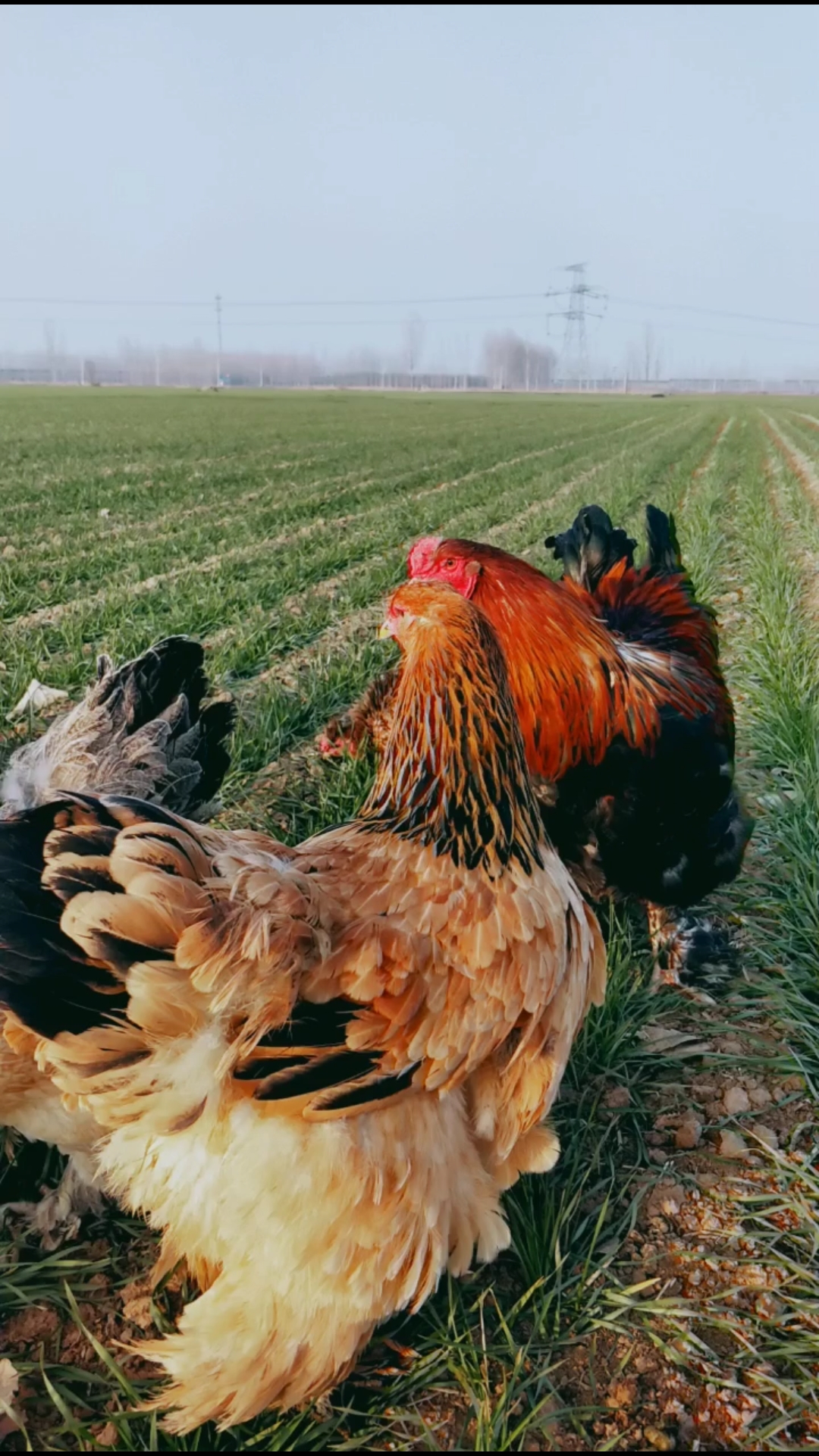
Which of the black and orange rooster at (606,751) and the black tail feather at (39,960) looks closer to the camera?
the black tail feather at (39,960)

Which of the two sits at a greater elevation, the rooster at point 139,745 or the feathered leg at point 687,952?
the rooster at point 139,745

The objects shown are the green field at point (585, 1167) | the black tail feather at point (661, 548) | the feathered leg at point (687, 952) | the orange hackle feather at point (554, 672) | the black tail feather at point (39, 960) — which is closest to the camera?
the black tail feather at point (39, 960)

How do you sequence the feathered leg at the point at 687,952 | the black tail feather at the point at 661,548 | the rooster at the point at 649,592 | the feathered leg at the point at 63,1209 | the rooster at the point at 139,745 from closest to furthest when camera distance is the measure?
1. the feathered leg at the point at 63,1209
2. the rooster at the point at 139,745
3. the feathered leg at the point at 687,952
4. the rooster at the point at 649,592
5. the black tail feather at the point at 661,548

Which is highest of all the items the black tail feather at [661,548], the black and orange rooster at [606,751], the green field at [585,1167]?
the black tail feather at [661,548]

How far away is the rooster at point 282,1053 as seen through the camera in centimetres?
142

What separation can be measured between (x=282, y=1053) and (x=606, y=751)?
5.39ft

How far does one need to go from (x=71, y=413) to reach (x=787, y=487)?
25139mm

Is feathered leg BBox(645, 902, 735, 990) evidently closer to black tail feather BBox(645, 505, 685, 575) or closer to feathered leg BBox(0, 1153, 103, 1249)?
black tail feather BBox(645, 505, 685, 575)

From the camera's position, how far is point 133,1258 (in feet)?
6.43

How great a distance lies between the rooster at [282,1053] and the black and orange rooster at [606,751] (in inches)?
41.3

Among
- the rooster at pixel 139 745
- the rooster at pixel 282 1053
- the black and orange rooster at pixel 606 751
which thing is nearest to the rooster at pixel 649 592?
the black and orange rooster at pixel 606 751

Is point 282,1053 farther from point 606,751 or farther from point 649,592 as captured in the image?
point 649,592

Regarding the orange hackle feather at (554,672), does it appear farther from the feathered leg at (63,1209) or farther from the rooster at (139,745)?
the feathered leg at (63,1209)

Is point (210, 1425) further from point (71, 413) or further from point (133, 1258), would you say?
point (71, 413)
